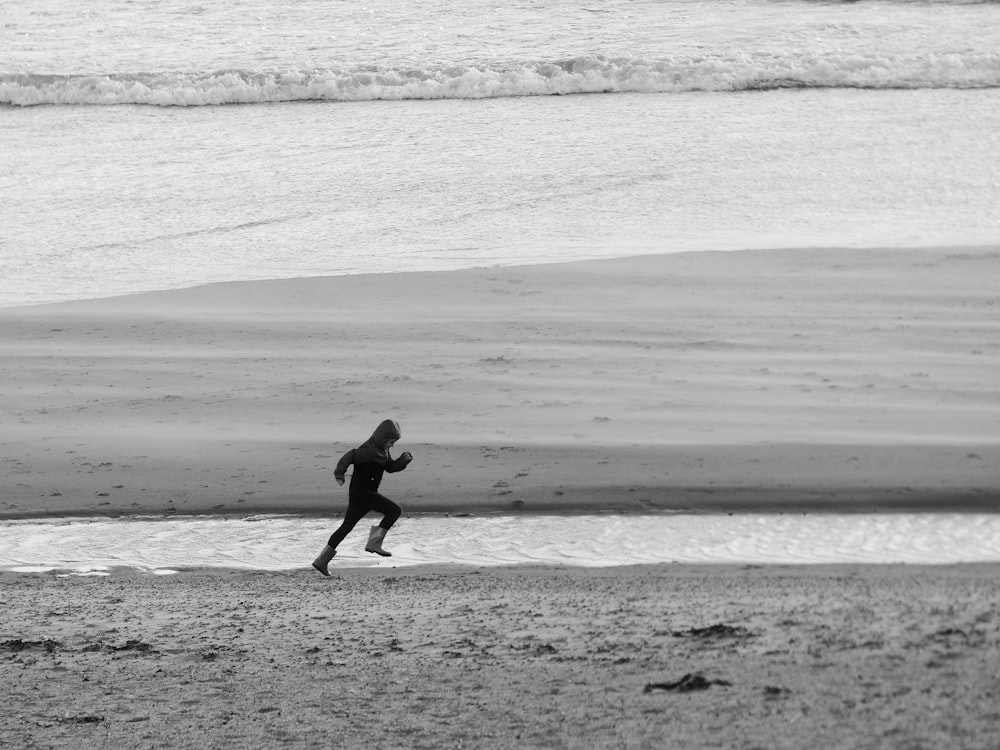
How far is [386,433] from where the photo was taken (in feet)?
18.5

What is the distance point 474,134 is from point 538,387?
589 cm

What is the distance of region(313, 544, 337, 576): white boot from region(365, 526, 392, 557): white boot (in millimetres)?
157

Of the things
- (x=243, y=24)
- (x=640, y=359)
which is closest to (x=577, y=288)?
(x=640, y=359)

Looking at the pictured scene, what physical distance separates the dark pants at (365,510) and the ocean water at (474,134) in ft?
14.1

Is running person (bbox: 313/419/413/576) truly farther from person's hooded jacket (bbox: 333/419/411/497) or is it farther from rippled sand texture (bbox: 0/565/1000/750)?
rippled sand texture (bbox: 0/565/1000/750)

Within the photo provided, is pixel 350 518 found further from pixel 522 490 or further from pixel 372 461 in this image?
pixel 522 490

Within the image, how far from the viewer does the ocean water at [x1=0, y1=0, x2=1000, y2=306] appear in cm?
1055

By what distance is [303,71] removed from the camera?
15242 mm

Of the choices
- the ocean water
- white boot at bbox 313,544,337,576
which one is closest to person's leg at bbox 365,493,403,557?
white boot at bbox 313,544,337,576

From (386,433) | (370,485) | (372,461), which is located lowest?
(370,485)

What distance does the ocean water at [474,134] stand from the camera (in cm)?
1055

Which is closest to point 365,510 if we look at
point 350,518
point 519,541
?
point 350,518

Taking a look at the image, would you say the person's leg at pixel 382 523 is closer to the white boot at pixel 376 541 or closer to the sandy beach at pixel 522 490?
the white boot at pixel 376 541

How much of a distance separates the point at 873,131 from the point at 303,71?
6.54 m
